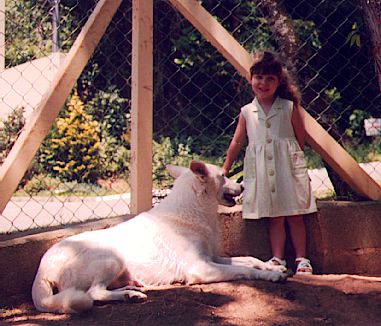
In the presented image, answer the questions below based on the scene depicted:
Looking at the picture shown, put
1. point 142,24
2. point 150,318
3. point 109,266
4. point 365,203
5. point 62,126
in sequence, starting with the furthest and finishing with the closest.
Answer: point 62,126 < point 365,203 < point 142,24 < point 109,266 < point 150,318

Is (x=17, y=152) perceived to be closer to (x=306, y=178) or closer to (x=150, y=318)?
(x=150, y=318)

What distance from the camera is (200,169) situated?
4484 mm

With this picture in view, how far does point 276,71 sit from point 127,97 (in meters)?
8.36

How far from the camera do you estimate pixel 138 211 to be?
15.1 feet

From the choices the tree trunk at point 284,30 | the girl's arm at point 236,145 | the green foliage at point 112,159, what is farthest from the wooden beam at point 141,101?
the green foliage at point 112,159

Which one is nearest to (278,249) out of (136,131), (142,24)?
(136,131)

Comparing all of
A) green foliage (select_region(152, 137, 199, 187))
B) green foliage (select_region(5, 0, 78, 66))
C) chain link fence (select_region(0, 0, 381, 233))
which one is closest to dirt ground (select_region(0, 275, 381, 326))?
green foliage (select_region(152, 137, 199, 187))

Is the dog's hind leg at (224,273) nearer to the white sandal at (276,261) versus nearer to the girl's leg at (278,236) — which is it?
the white sandal at (276,261)

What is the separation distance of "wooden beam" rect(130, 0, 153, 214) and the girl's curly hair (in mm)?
820

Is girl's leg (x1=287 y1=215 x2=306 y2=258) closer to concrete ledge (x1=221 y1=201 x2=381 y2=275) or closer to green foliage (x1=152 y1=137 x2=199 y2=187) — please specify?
concrete ledge (x1=221 y1=201 x2=381 y2=275)

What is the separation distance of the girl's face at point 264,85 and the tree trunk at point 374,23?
126 centimetres

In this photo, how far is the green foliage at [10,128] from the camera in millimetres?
7723

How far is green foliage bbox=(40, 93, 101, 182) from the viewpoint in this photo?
38.9 feet

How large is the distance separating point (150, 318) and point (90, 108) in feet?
32.7
